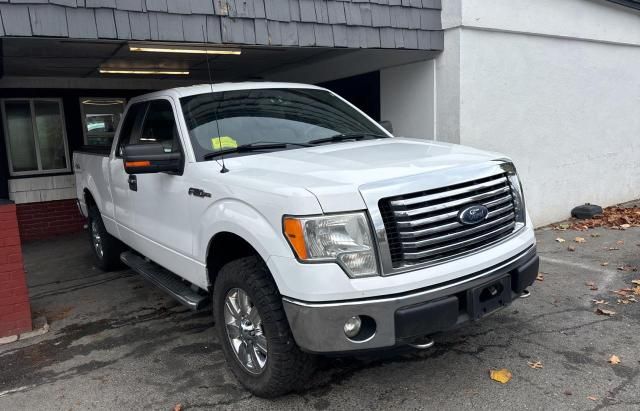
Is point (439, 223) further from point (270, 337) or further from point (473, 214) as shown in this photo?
point (270, 337)

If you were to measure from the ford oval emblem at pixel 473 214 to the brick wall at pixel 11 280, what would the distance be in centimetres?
355

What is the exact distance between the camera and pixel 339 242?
266 centimetres

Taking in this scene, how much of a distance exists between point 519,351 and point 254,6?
4.14 m

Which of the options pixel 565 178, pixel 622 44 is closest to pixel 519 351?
pixel 565 178

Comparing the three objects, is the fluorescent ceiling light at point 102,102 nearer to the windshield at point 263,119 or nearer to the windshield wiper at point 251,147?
the windshield at point 263,119

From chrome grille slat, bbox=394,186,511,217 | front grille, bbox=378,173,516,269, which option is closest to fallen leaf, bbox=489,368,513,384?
front grille, bbox=378,173,516,269

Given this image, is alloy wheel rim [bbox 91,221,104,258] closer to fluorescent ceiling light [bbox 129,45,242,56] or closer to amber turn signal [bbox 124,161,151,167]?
fluorescent ceiling light [bbox 129,45,242,56]

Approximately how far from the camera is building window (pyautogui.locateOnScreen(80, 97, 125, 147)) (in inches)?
365

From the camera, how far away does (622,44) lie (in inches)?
329

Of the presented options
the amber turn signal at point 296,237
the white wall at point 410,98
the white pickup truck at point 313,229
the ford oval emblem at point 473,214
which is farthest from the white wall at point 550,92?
the amber turn signal at point 296,237

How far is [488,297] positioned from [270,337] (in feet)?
4.19

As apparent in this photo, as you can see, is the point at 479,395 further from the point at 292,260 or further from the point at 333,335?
the point at 292,260

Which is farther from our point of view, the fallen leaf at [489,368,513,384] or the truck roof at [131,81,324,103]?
the truck roof at [131,81,324,103]

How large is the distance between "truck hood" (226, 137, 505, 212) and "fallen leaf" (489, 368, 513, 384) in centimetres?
138
